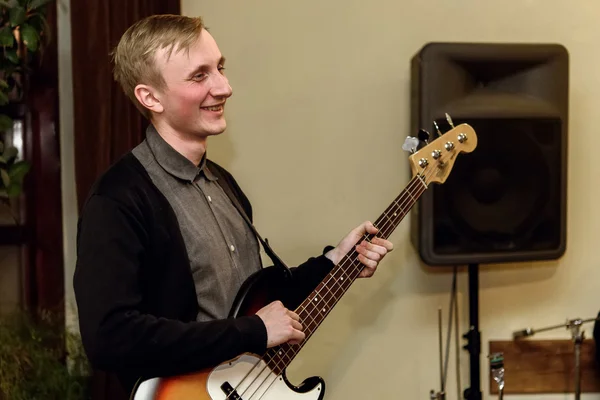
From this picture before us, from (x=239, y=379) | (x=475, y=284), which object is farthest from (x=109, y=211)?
(x=475, y=284)

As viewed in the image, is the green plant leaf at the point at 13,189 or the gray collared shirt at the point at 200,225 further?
the green plant leaf at the point at 13,189

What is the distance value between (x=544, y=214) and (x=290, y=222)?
0.73 metres

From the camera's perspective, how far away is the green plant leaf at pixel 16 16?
1702mm

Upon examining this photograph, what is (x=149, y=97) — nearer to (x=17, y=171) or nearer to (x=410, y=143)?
(x=410, y=143)

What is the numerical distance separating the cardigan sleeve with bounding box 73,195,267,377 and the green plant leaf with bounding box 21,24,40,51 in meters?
0.78

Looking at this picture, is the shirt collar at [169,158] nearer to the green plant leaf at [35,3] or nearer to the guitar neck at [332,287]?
the guitar neck at [332,287]

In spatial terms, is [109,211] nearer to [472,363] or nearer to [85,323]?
[85,323]

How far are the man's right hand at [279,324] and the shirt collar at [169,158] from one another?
0.29m

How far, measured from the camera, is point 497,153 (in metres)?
1.83

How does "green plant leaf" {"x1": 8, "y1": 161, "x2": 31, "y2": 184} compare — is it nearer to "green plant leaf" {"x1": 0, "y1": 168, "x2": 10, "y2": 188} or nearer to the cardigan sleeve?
"green plant leaf" {"x1": 0, "y1": 168, "x2": 10, "y2": 188}

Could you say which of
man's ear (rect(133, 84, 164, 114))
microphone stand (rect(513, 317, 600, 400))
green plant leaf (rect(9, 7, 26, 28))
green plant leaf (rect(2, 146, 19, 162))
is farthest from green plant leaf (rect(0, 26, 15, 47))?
microphone stand (rect(513, 317, 600, 400))

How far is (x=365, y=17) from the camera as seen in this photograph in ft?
6.69

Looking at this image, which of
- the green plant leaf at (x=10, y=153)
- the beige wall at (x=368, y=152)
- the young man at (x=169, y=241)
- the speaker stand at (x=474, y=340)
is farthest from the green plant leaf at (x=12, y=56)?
the speaker stand at (x=474, y=340)

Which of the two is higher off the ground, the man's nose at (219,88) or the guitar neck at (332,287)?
the man's nose at (219,88)
